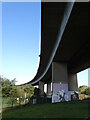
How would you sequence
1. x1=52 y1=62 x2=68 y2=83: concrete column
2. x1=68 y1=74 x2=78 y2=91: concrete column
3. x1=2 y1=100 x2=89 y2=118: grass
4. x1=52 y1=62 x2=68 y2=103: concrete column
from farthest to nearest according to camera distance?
x1=68 y1=74 x2=78 y2=91: concrete column, x1=52 y1=62 x2=68 y2=83: concrete column, x1=52 y1=62 x2=68 y2=103: concrete column, x1=2 y1=100 x2=89 y2=118: grass

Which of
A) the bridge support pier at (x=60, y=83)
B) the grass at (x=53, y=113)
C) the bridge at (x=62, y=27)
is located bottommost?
the grass at (x=53, y=113)

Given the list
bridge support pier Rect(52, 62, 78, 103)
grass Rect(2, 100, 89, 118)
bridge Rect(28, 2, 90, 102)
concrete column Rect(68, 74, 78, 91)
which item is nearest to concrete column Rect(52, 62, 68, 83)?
bridge support pier Rect(52, 62, 78, 103)

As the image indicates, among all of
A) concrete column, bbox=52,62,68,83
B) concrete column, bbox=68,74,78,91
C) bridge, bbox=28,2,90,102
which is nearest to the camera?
bridge, bbox=28,2,90,102

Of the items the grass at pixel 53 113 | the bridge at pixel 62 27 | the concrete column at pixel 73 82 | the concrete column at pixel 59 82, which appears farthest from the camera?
the concrete column at pixel 73 82

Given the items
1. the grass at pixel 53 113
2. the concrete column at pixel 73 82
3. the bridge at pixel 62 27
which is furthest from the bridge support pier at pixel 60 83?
the concrete column at pixel 73 82

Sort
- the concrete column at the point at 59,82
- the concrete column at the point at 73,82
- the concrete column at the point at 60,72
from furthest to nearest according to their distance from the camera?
the concrete column at the point at 73,82 < the concrete column at the point at 60,72 < the concrete column at the point at 59,82

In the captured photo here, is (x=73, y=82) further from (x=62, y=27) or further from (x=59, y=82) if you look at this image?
(x=62, y=27)

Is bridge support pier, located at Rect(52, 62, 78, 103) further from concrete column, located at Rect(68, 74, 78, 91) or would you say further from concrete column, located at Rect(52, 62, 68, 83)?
concrete column, located at Rect(68, 74, 78, 91)

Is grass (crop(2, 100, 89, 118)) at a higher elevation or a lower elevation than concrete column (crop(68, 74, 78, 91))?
lower

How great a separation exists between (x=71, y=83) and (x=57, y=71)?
16.7 meters

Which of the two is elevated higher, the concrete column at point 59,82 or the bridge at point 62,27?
the bridge at point 62,27

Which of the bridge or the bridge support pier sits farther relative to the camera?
the bridge support pier

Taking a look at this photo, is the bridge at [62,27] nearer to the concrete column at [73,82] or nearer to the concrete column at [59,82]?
the concrete column at [59,82]

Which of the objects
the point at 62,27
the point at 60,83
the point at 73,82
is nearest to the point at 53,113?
the point at 62,27
